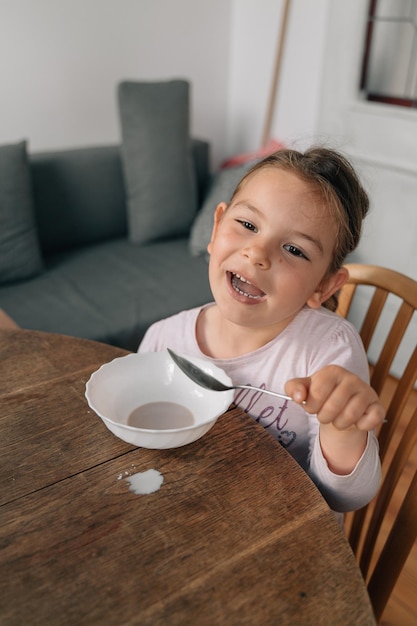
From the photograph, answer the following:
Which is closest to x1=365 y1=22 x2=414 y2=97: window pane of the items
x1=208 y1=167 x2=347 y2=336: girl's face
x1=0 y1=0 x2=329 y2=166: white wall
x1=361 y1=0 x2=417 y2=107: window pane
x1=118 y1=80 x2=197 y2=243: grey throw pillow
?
x1=361 y1=0 x2=417 y2=107: window pane

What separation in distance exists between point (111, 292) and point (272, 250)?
140cm

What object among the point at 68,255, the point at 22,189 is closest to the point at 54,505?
the point at 22,189

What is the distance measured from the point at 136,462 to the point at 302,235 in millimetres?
410

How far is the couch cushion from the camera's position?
200cm

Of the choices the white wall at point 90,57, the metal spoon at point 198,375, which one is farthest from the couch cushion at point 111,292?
the metal spoon at point 198,375

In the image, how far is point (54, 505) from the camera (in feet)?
2.27

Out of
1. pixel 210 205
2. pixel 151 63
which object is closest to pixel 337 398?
pixel 210 205

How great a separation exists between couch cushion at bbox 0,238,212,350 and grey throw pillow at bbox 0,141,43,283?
0.07 m

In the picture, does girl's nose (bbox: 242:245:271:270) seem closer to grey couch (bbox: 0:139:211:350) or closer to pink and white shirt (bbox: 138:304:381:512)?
pink and white shirt (bbox: 138:304:381:512)

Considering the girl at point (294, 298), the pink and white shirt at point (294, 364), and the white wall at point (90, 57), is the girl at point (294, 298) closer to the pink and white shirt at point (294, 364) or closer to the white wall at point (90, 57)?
the pink and white shirt at point (294, 364)

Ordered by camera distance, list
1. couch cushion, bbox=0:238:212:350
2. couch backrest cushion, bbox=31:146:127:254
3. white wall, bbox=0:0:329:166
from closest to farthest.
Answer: couch cushion, bbox=0:238:212:350
couch backrest cushion, bbox=31:146:127:254
white wall, bbox=0:0:329:166

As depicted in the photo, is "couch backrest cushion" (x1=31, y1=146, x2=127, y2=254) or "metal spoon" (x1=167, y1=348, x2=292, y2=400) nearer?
"metal spoon" (x1=167, y1=348, x2=292, y2=400)

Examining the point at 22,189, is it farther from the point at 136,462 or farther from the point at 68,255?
the point at 136,462

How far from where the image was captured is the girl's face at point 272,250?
2.90 ft
